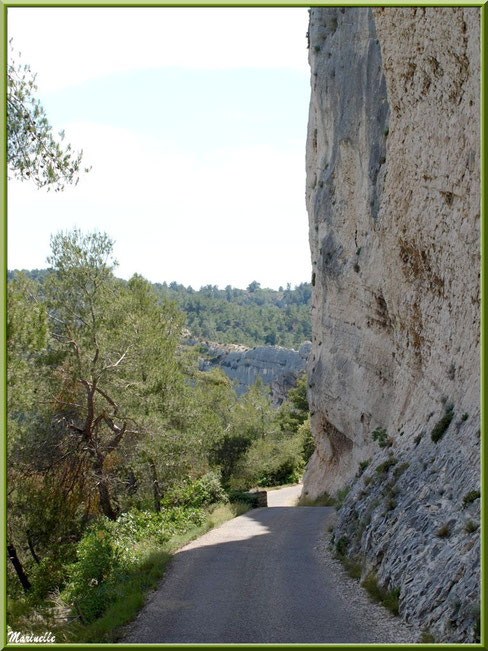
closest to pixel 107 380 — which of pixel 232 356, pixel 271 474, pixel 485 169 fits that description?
pixel 485 169

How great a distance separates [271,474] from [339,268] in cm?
2568

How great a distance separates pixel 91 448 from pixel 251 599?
10704 millimetres

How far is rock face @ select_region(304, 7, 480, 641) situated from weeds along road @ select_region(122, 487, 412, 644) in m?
1.05

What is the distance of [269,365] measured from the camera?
110 metres

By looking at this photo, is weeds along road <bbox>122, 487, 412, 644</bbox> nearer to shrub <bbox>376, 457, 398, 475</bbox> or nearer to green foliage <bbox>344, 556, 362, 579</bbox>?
green foliage <bbox>344, 556, 362, 579</bbox>

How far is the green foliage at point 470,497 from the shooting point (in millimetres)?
10078

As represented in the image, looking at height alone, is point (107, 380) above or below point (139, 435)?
above

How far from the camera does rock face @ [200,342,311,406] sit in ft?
337

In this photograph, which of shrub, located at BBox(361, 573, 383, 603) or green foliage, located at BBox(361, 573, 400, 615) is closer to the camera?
green foliage, located at BBox(361, 573, 400, 615)

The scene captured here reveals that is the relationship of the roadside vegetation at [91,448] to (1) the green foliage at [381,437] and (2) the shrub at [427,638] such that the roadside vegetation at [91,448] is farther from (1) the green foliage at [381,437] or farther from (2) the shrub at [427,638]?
(2) the shrub at [427,638]

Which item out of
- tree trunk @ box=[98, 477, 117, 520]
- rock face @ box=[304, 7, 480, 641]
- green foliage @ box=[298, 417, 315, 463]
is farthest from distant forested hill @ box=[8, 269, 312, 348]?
tree trunk @ box=[98, 477, 117, 520]

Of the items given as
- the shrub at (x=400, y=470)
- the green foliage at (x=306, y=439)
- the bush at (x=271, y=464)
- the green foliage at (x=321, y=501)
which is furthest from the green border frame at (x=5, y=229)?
the green foliage at (x=306, y=439)

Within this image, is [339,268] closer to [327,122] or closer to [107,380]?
Answer: [327,122]

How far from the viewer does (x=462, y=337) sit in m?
14.2
